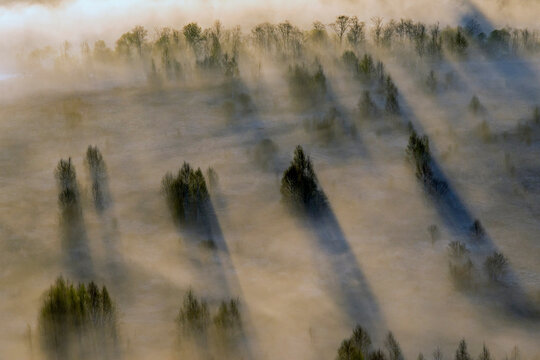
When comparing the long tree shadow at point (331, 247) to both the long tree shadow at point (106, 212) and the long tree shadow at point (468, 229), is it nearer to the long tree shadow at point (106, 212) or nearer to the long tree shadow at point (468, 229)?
the long tree shadow at point (468, 229)

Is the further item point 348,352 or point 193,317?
point 193,317

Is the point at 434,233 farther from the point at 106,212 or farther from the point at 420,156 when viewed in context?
the point at 106,212

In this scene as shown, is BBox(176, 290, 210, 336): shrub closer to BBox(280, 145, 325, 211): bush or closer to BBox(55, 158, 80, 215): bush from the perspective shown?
BBox(280, 145, 325, 211): bush

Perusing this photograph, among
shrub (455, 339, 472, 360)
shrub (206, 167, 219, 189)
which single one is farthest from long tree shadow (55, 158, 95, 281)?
shrub (455, 339, 472, 360)

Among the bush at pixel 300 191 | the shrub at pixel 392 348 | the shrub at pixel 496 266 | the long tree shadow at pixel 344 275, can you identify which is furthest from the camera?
the bush at pixel 300 191

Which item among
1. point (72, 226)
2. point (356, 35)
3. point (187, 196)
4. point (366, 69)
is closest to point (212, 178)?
point (187, 196)

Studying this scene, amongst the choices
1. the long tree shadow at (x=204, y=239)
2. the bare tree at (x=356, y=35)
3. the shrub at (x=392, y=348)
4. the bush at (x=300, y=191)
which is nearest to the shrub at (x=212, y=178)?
the long tree shadow at (x=204, y=239)
